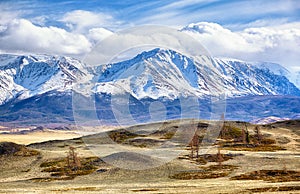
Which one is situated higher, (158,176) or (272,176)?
(158,176)

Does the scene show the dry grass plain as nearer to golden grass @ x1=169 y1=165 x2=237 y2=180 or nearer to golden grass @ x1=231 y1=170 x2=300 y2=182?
golden grass @ x1=169 y1=165 x2=237 y2=180

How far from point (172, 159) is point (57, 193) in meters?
59.6

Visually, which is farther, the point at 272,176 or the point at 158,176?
the point at 158,176

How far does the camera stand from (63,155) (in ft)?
539

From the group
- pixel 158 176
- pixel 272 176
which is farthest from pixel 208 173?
pixel 272 176

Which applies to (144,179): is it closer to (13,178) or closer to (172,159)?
(172,159)

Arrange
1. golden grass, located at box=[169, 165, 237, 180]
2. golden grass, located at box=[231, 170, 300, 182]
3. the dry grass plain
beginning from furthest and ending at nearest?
golden grass, located at box=[169, 165, 237, 180] → golden grass, located at box=[231, 170, 300, 182] → the dry grass plain

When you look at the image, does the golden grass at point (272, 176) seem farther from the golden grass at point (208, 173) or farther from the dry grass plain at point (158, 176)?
the golden grass at point (208, 173)

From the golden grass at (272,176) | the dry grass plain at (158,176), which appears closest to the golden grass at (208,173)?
the dry grass plain at (158,176)

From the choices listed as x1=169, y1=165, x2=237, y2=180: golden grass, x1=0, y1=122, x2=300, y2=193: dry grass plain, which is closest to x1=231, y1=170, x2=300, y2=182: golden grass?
x1=0, y1=122, x2=300, y2=193: dry grass plain

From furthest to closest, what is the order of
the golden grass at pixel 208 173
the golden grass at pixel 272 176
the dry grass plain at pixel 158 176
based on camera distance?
1. the golden grass at pixel 208 173
2. the golden grass at pixel 272 176
3. the dry grass plain at pixel 158 176

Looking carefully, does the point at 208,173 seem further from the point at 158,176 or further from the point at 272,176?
the point at 272,176

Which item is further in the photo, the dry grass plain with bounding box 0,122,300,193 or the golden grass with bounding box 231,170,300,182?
the golden grass with bounding box 231,170,300,182

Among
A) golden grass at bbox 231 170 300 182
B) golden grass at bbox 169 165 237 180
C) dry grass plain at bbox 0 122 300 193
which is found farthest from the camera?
golden grass at bbox 169 165 237 180
